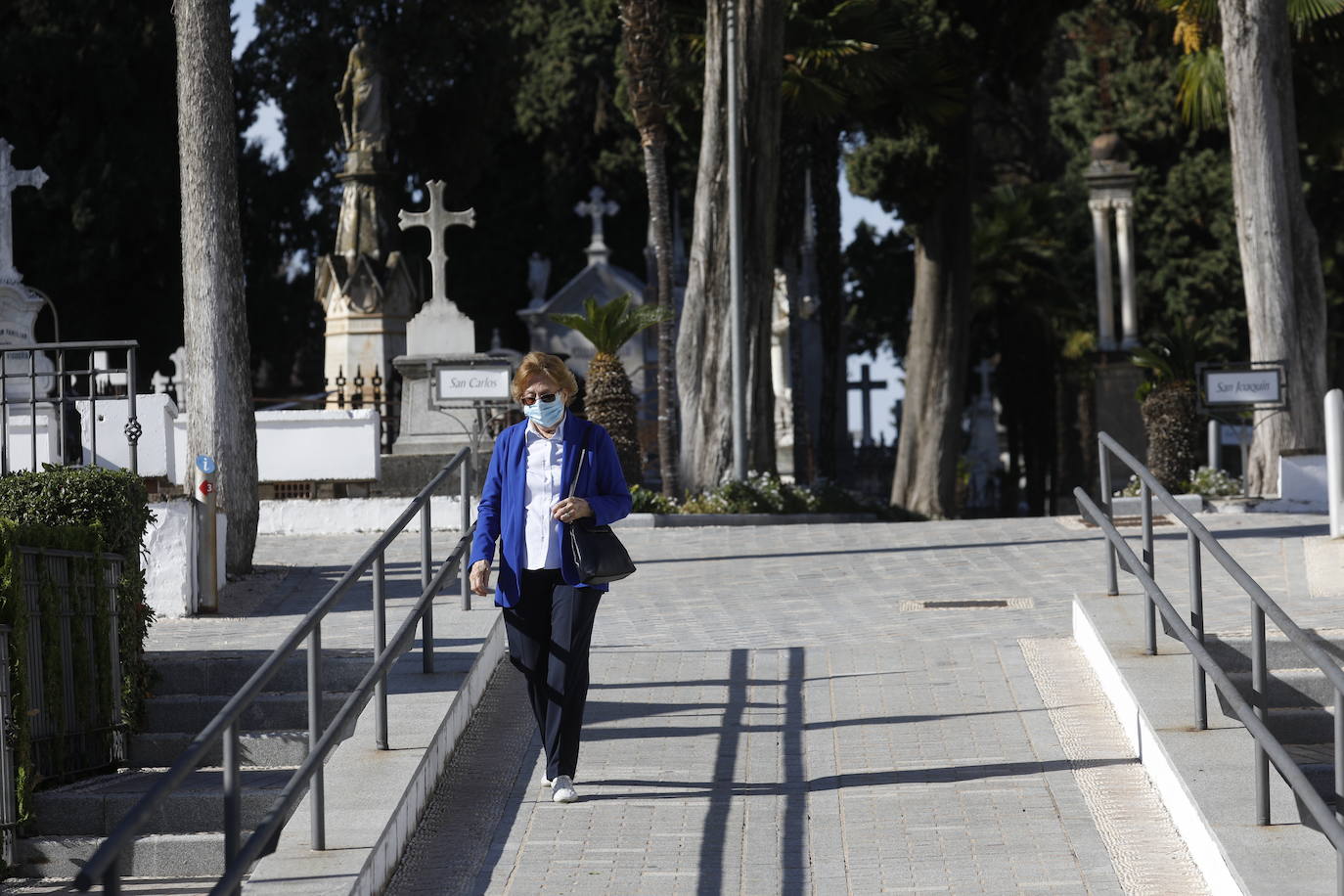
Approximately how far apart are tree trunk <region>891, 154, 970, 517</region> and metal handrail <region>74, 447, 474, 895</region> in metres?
17.7

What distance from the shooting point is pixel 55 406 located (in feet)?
48.0

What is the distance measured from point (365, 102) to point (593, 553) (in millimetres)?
20793

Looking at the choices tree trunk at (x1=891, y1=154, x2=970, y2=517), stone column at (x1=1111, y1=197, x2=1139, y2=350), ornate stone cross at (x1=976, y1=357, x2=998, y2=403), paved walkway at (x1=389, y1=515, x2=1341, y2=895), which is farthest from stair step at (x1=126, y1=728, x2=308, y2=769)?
ornate stone cross at (x1=976, y1=357, x2=998, y2=403)

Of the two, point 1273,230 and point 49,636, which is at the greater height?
point 1273,230

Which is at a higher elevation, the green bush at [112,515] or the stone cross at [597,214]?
the stone cross at [597,214]

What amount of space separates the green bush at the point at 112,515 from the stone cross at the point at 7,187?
963 centimetres

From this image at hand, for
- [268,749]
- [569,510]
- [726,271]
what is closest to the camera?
[569,510]

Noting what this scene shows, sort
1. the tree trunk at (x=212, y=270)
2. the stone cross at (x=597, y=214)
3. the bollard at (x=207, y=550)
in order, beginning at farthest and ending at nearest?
the stone cross at (x=597, y=214) < the tree trunk at (x=212, y=270) < the bollard at (x=207, y=550)

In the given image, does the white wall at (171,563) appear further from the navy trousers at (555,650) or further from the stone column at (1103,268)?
the stone column at (1103,268)

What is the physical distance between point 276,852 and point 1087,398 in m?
30.1

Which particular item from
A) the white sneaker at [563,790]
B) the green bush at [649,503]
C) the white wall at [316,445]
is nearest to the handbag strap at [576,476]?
the white sneaker at [563,790]

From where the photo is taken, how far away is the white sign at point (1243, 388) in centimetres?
1841

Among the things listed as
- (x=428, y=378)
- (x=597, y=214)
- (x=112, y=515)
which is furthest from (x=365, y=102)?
(x=112, y=515)

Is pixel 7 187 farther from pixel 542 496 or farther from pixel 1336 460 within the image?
pixel 542 496
